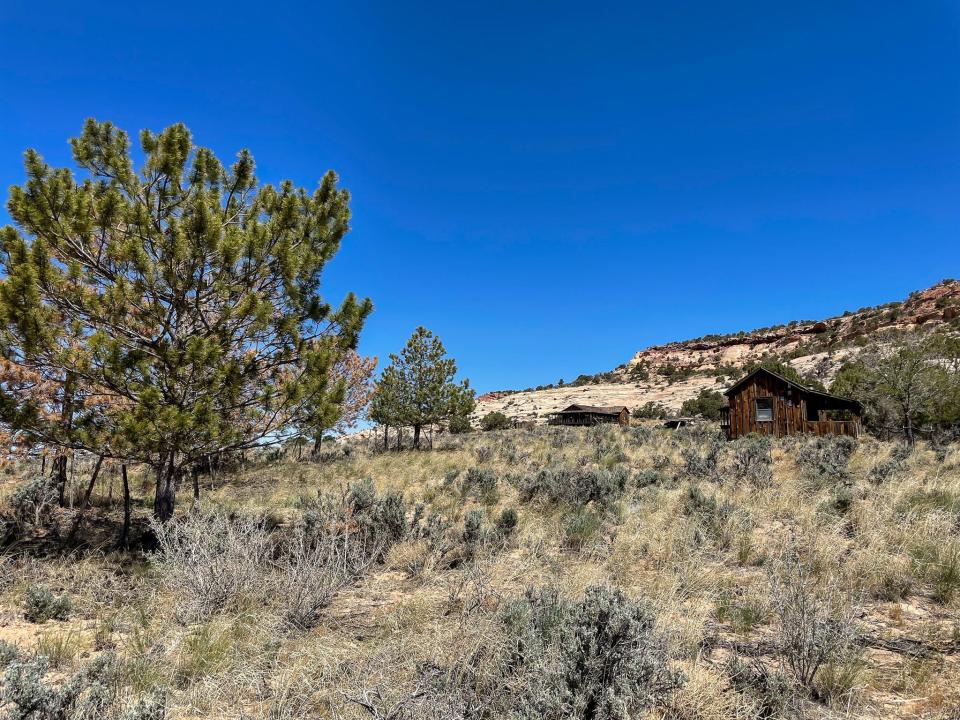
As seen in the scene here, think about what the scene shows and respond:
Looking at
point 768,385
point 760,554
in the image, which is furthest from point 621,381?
point 760,554

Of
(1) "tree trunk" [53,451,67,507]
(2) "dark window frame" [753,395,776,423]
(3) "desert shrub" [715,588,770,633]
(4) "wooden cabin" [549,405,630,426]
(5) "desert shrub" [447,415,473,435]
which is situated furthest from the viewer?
(4) "wooden cabin" [549,405,630,426]

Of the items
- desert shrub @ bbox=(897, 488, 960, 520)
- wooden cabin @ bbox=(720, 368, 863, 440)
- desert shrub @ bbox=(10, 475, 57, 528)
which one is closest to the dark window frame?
wooden cabin @ bbox=(720, 368, 863, 440)

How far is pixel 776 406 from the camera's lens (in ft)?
87.2

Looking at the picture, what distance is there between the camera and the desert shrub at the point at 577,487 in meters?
8.73

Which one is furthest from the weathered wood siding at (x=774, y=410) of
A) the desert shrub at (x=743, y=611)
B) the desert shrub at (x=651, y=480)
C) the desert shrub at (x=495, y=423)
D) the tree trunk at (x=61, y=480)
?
the tree trunk at (x=61, y=480)

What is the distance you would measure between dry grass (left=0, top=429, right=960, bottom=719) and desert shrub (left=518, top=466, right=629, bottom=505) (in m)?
0.51

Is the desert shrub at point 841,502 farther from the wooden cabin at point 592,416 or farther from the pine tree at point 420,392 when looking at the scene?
the wooden cabin at point 592,416

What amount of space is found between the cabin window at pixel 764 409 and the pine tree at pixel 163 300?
25.9 m

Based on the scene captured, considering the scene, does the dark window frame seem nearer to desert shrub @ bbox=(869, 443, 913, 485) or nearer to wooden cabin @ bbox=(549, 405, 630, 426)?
wooden cabin @ bbox=(549, 405, 630, 426)

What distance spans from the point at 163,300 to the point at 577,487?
280 inches

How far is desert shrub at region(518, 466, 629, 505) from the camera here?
8727 millimetres

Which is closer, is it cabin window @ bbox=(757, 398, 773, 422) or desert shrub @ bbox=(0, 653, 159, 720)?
desert shrub @ bbox=(0, 653, 159, 720)

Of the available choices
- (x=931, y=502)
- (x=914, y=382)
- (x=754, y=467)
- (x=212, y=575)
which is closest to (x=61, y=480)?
(x=212, y=575)

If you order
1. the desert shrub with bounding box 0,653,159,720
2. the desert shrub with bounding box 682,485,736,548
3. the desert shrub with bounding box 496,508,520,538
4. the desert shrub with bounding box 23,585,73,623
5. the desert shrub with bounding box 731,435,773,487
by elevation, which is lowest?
the desert shrub with bounding box 23,585,73,623
